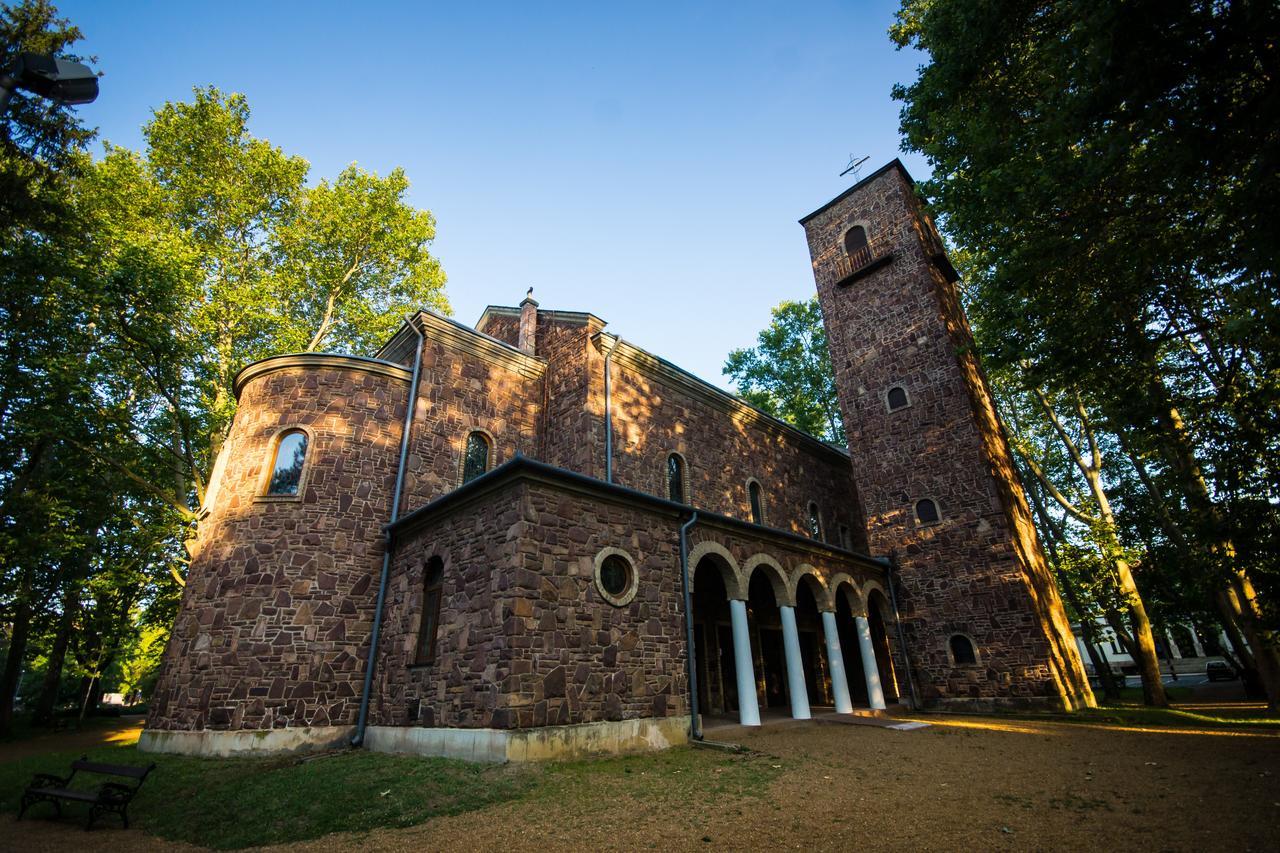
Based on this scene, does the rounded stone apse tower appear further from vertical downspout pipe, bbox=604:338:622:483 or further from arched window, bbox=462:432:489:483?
vertical downspout pipe, bbox=604:338:622:483

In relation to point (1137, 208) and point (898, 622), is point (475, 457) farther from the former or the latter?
point (1137, 208)

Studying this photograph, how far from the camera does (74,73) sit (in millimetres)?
4703

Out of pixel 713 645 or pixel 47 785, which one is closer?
pixel 47 785

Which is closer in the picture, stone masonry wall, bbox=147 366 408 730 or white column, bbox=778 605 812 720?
stone masonry wall, bbox=147 366 408 730

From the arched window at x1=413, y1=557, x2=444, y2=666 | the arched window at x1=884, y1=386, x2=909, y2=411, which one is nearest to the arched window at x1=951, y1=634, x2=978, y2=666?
the arched window at x1=884, y1=386, x2=909, y2=411

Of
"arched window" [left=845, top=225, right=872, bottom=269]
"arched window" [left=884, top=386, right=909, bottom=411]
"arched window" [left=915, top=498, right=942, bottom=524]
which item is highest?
"arched window" [left=845, top=225, right=872, bottom=269]

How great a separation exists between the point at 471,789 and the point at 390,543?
6.66 m

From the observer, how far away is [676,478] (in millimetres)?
16938

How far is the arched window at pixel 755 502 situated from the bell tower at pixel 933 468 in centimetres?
338

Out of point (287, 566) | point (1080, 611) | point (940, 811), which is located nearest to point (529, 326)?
point (287, 566)

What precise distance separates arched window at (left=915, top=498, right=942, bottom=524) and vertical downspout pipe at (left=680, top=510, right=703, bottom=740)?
9634 millimetres

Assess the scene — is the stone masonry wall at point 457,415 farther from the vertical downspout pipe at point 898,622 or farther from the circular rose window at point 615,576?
the vertical downspout pipe at point 898,622

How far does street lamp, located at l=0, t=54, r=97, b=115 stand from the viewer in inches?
179

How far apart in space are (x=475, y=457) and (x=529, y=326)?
16.1 feet
